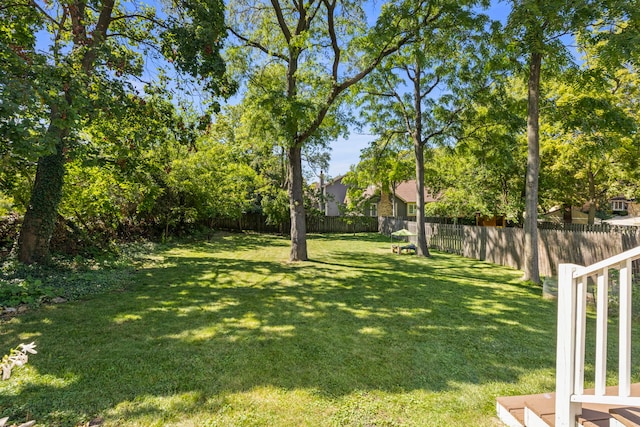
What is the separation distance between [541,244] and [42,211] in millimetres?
12865

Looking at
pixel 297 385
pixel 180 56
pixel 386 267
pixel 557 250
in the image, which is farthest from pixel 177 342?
pixel 557 250

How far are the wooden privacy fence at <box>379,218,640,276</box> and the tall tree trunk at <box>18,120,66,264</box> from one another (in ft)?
40.9

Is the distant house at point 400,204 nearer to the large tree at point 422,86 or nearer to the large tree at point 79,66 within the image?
the large tree at point 422,86

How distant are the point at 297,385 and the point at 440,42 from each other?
995cm

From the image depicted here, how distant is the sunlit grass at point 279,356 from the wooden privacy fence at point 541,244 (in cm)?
255

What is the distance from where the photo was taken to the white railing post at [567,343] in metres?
2.00

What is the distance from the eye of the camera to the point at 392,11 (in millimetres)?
9117

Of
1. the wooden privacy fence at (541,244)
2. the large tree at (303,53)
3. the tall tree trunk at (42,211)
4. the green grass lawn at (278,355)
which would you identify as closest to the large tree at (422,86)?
the large tree at (303,53)

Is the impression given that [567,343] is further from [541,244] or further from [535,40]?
[541,244]

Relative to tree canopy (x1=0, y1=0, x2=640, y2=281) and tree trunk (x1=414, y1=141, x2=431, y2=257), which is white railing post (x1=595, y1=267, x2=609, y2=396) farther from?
tree trunk (x1=414, y1=141, x2=431, y2=257)

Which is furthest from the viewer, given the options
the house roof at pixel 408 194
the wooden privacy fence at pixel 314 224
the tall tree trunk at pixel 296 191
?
the house roof at pixel 408 194

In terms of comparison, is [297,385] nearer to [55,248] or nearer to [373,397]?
[373,397]

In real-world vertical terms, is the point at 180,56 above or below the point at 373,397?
above

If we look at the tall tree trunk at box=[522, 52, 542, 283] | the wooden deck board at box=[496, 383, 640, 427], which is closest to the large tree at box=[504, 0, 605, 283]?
the tall tree trunk at box=[522, 52, 542, 283]
